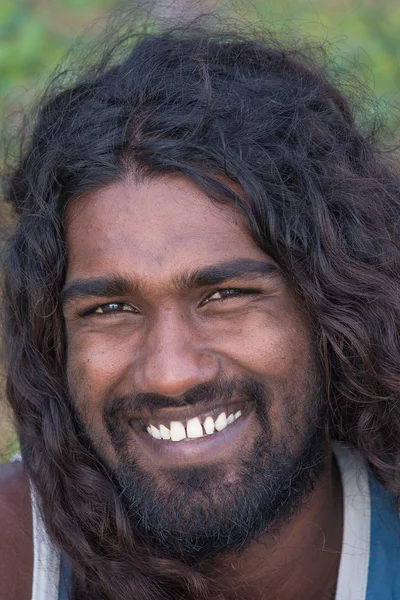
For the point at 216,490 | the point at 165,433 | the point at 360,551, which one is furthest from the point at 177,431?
the point at 360,551

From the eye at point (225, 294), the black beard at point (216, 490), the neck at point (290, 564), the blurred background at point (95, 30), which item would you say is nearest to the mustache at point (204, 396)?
the black beard at point (216, 490)

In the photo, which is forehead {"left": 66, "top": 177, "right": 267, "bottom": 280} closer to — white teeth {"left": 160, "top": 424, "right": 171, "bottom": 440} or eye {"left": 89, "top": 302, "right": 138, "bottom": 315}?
eye {"left": 89, "top": 302, "right": 138, "bottom": 315}

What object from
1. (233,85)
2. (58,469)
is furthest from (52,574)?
(233,85)

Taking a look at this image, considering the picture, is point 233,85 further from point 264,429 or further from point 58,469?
point 58,469

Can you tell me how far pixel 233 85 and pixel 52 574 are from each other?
4.84ft

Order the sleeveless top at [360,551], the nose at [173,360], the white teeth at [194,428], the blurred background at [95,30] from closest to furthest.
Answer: the nose at [173,360]
the white teeth at [194,428]
the sleeveless top at [360,551]
the blurred background at [95,30]

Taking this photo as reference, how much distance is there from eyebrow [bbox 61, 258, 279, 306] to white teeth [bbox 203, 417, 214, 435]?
1.14 ft

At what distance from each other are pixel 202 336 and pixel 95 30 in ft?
12.4

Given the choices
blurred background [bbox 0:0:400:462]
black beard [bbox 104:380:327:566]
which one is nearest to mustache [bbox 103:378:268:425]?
black beard [bbox 104:380:327:566]

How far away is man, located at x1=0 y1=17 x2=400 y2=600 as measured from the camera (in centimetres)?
254

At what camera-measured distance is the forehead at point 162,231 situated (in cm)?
250

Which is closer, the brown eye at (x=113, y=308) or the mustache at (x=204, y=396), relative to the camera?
the mustache at (x=204, y=396)

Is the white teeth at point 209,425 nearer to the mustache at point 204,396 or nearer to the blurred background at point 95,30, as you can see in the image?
the mustache at point 204,396

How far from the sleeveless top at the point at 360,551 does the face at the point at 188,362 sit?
0.27m
